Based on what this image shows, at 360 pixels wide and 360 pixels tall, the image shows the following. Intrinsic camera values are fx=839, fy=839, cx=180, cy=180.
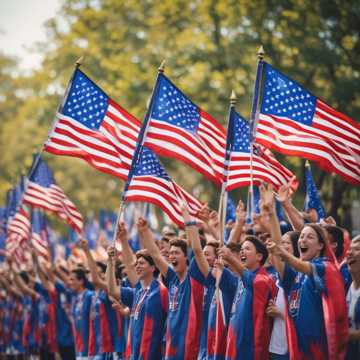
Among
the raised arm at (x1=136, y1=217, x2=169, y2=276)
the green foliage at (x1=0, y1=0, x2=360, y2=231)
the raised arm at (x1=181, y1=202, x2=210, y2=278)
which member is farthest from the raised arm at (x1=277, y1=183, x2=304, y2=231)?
the green foliage at (x1=0, y1=0, x2=360, y2=231)

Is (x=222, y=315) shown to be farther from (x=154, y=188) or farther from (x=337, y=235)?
(x=154, y=188)

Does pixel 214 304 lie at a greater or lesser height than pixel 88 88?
lesser

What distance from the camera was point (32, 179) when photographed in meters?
13.3

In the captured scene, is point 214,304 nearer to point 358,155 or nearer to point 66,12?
point 358,155

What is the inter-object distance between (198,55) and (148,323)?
677 inches

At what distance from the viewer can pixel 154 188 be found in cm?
1056

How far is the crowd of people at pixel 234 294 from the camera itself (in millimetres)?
7840

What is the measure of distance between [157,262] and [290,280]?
2.27 m

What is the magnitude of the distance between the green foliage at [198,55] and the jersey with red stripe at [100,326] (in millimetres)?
9784

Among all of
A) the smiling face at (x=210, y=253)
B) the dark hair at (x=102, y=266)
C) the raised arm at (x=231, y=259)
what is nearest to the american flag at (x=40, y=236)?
the dark hair at (x=102, y=266)

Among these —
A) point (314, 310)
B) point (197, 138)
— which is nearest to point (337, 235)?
point (314, 310)

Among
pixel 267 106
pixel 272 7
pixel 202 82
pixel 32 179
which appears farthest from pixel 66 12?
pixel 267 106

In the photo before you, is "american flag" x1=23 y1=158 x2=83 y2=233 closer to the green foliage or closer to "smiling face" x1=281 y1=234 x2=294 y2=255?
"smiling face" x1=281 y1=234 x2=294 y2=255

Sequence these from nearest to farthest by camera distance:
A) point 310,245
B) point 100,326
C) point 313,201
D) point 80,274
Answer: point 310,245 → point 313,201 → point 100,326 → point 80,274
